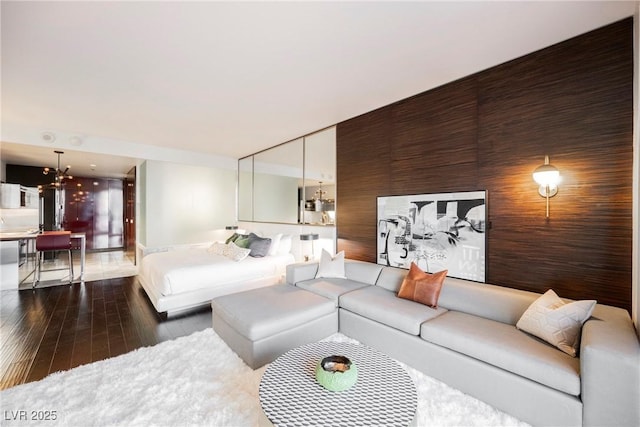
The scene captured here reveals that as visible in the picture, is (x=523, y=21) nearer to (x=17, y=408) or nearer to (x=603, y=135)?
(x=603, y=135)

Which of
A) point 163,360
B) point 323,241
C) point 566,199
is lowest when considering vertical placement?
point 163,360

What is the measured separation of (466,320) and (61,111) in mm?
5700

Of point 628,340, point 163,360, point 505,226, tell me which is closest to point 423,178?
point 505,226

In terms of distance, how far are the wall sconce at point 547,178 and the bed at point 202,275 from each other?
3.71 m

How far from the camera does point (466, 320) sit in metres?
2.30

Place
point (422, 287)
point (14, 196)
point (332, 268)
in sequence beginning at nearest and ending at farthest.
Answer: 1. point (422, 287)
2. point (332, 268)
3. point (14, 196)

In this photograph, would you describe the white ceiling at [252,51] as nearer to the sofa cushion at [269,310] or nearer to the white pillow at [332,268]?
the white pillow at [332,268]

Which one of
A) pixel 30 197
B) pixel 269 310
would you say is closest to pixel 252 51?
pixel 269 310

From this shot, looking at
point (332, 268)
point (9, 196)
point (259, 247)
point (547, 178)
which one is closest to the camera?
point (547, 178)

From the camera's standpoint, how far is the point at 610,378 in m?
1.43

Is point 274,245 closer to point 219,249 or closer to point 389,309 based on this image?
point 219,249

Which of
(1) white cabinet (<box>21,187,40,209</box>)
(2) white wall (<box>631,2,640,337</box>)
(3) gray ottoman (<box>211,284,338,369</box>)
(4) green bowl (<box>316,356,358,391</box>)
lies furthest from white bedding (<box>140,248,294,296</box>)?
(1) white cabinet (<box>21,187,40,209</box>)

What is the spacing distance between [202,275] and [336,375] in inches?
111

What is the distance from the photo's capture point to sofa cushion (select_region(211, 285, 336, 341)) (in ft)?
7.74
